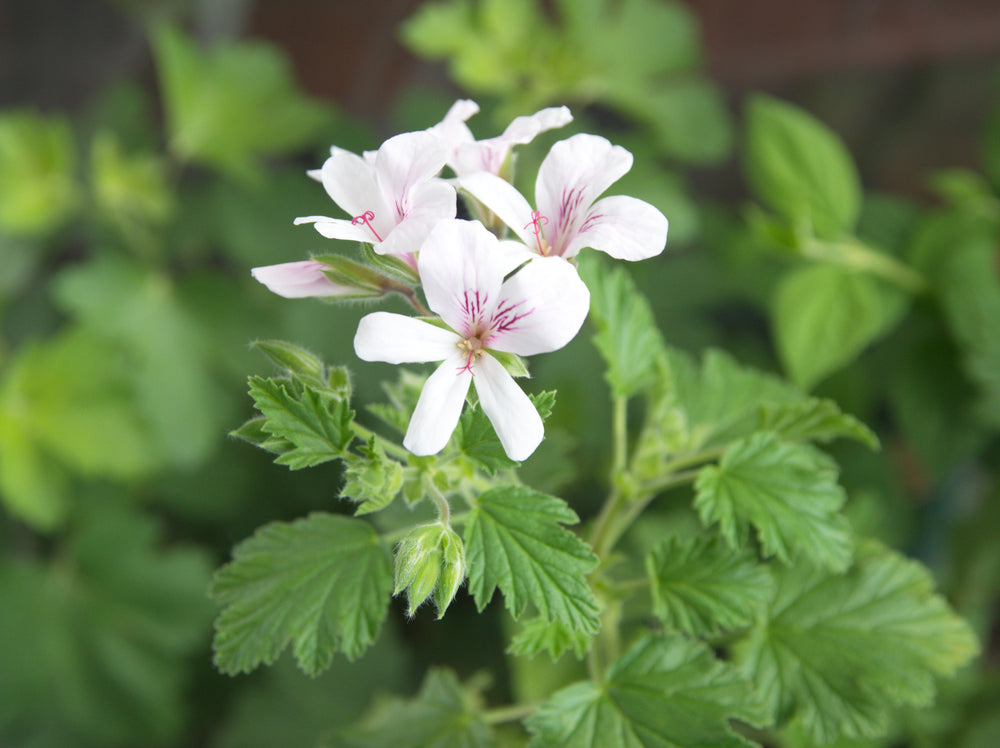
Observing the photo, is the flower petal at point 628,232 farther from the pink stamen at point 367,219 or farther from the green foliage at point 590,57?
the green foliage at point 590,57

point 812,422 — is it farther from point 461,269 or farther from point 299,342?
point 299,342

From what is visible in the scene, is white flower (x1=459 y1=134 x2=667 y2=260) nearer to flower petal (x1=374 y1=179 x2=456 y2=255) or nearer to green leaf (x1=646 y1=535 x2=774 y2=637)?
flower petal (x1=374 y1=179 x2=456 y2=255)

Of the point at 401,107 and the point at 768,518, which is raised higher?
the point at 401,107

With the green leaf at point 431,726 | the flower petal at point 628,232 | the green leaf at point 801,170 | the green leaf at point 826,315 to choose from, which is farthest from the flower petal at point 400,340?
the green leaf at point 801,170

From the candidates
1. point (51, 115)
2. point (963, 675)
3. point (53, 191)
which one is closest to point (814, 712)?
point (963, 675)

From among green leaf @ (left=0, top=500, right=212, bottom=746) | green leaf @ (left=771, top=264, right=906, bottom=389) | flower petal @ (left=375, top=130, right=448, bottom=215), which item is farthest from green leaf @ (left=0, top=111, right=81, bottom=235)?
green leaf @ (left=771, top=264, right=906, bottom=389)

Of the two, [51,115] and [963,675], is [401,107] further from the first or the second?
[963,675]

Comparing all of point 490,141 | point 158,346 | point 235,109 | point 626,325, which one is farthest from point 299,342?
point 490,141
